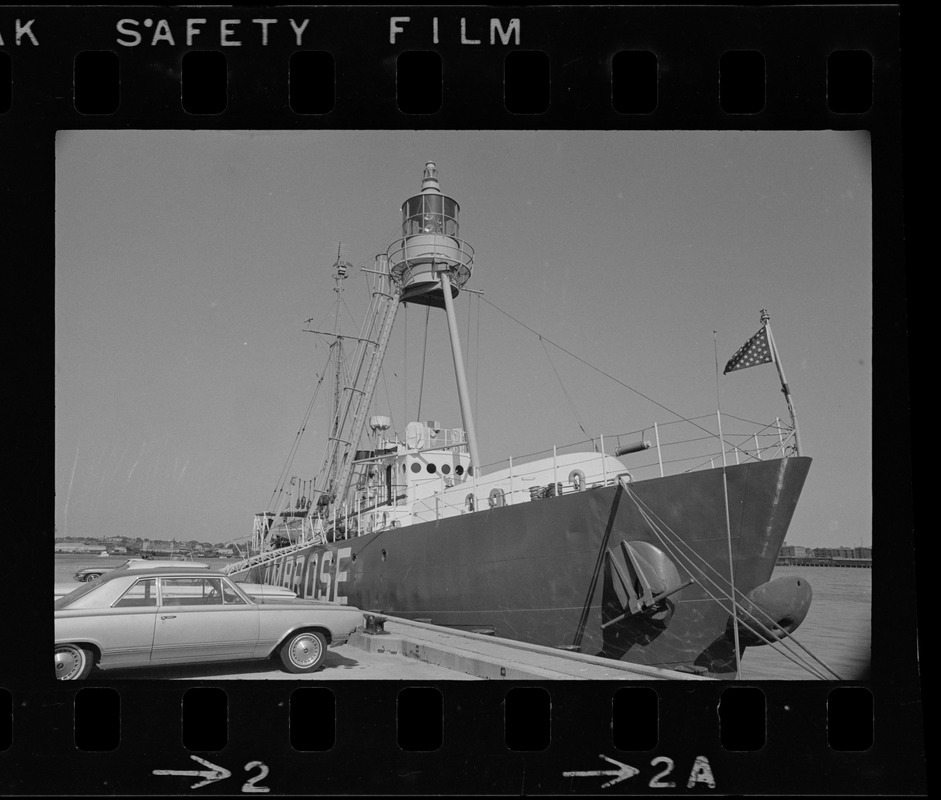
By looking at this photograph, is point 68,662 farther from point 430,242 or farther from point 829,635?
point 829,635

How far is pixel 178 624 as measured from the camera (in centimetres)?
788

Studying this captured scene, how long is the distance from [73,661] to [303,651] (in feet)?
7.89

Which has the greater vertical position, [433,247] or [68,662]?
[433,247]

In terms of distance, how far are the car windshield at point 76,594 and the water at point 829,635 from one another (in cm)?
40

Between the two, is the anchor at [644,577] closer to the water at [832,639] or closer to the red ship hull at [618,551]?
the red ship hull at [618,551]

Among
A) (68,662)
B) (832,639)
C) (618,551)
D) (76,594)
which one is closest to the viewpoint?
(68,662)

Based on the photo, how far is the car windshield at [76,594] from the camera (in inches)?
293
